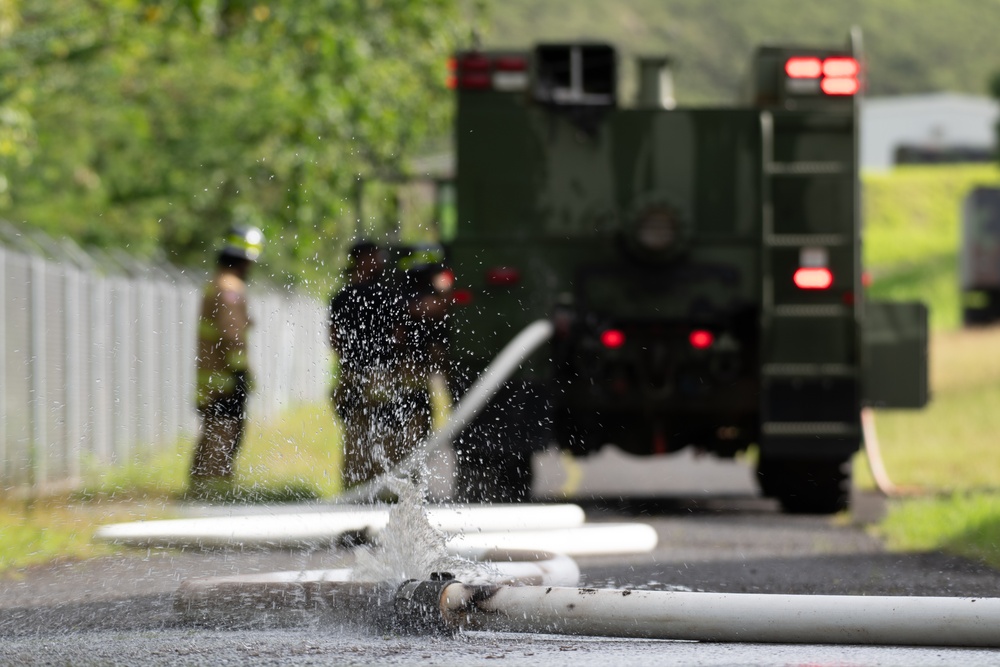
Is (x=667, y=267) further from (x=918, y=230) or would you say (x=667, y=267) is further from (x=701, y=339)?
(x=918, y=230)

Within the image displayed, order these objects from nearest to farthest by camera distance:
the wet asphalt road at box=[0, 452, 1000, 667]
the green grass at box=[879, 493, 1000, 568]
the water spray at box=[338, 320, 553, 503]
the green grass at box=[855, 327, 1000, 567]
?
the wet asphalt road at box=[0, 452, 1000, 667]
the green grass at box=[879, 493, 1000, 568]
the green grass at box=[855, 327, 1000, 567]
the water spray at box=[338, 320, 553, 503]

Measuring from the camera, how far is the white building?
140125 millimetres

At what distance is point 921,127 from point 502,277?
445 feet

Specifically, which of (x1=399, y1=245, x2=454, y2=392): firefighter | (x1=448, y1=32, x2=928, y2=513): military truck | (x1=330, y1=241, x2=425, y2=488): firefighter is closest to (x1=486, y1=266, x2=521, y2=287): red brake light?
(x1=448, y1=32, x2=928, y2=513): military truck

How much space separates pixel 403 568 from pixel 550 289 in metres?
5.21

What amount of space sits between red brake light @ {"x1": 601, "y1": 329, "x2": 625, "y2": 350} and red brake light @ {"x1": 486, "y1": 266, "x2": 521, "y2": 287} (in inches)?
27.3

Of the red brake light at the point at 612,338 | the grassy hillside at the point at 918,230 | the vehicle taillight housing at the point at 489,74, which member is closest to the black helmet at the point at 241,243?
the vehicle taillight housing at the point at 489,74

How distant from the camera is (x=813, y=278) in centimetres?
1151

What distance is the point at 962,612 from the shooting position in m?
5.68

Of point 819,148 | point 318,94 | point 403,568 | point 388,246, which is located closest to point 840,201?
point 819,148

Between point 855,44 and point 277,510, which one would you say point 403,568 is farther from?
point 855,44

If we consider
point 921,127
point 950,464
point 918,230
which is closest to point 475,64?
point 950,464

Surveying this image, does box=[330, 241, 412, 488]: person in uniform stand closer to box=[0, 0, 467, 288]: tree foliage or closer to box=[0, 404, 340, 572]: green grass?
box=[0, 404, 340, 572]: green grass

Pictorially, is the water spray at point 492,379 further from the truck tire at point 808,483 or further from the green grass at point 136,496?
the truck tire at point 808,483
